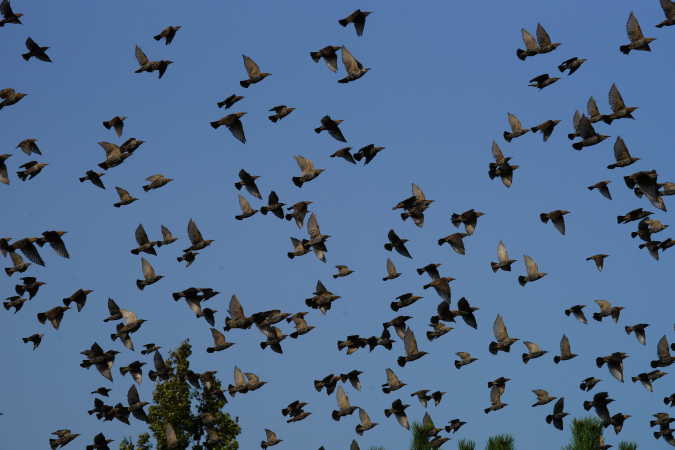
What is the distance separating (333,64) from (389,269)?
7.54m

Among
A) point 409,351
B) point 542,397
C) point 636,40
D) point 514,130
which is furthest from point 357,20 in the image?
point 542,397

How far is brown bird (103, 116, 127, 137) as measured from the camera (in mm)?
36000

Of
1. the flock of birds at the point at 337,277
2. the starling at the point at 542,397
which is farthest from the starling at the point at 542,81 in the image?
the starling at the point at 542,397

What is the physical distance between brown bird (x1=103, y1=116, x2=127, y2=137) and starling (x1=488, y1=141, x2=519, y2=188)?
12.1 m

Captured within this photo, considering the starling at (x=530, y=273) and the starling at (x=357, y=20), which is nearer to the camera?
the starling at (x=357, y=20)

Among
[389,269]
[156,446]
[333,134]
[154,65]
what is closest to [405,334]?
[389,269]

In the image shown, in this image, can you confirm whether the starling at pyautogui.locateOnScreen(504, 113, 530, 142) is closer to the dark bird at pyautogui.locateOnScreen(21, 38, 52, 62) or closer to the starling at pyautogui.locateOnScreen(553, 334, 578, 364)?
the starling at pyautogui.locateOnScreen(553, 334, 578, 364)

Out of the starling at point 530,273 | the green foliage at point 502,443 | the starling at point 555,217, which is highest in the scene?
the starling at point 555,217

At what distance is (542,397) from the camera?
3838cm

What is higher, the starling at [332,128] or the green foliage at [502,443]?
the starling at [332,128]

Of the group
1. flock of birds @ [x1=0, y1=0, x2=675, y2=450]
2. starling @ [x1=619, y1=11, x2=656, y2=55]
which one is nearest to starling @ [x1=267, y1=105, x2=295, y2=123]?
flock of birds @ [x1=0, y1=0, x2=675, y2=450]

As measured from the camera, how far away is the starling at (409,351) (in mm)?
36812

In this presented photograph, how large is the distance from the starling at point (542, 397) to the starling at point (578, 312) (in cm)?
307

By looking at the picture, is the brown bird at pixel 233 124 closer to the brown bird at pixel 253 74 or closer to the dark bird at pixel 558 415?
the brown bird at pixel 253 74
